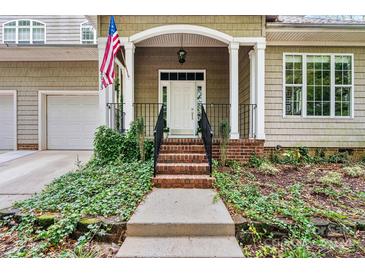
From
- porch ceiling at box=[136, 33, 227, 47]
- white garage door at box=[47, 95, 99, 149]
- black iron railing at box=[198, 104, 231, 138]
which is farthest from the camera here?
white garage door at box=[47, 95, 99, 149]

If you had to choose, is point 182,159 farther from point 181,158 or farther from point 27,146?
point 27,146

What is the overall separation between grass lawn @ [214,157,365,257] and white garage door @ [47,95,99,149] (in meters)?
6.39

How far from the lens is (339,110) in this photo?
703 centimetres

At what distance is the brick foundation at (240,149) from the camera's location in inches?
241

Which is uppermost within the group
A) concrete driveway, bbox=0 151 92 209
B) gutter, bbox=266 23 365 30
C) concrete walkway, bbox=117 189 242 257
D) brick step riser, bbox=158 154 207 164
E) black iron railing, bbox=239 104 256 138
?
gutter, bbox=266 23 365 30

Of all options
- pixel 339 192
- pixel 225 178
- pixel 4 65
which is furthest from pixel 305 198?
pixel 4 65

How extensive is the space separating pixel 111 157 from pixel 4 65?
6813 mm

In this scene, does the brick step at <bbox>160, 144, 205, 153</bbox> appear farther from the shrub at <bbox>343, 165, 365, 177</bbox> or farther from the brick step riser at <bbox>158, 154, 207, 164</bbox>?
the shrub at <bbox>343, 165, 365, 177</bbox>

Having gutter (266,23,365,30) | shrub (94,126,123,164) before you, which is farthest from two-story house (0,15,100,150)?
gutter (266,23,365,30)

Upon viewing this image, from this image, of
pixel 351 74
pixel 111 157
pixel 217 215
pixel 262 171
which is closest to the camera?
pixel 217 215

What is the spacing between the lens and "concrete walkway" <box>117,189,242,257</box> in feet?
8.66

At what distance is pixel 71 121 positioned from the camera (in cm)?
987

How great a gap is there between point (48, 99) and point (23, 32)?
177 inches
